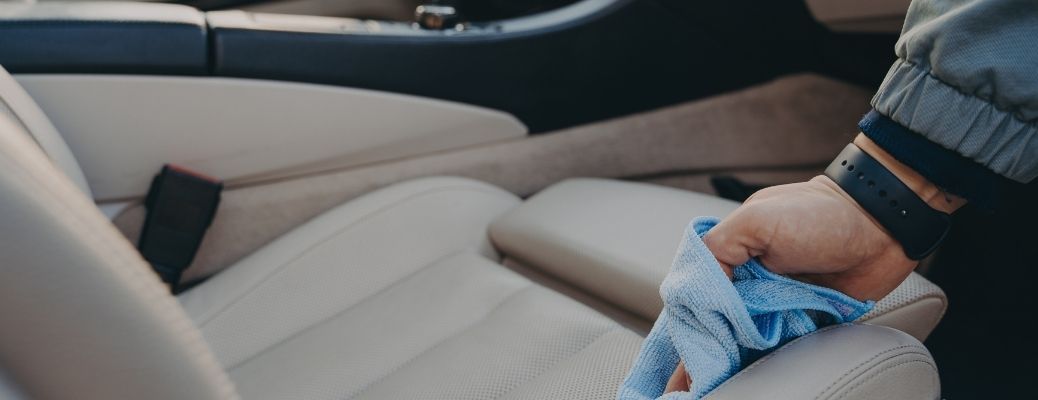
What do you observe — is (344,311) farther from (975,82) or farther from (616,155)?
(975,82)

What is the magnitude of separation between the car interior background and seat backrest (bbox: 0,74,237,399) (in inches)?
1.7

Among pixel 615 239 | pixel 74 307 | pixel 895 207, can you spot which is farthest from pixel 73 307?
pixel 615 239

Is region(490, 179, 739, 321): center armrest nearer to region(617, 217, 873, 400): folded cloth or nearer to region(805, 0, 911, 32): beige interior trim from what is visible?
region(617, 217, 873, 400): folded cloth

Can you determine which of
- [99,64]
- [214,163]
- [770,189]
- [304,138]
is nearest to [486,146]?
[304,138]

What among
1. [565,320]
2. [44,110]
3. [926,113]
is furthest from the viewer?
[44,110]

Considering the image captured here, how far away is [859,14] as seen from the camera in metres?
1.37

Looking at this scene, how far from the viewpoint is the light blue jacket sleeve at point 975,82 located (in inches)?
23.2

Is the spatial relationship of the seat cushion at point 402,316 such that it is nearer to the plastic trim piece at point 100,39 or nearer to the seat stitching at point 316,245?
the seat stitching at point 316,245

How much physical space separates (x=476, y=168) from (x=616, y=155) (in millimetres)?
254

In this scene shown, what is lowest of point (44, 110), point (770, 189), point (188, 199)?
point (188, 199)

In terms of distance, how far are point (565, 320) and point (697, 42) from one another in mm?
661

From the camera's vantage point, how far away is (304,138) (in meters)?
1.26

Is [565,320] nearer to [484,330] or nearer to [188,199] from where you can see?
[484,330]

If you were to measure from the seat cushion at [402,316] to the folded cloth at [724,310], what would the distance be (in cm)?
21
